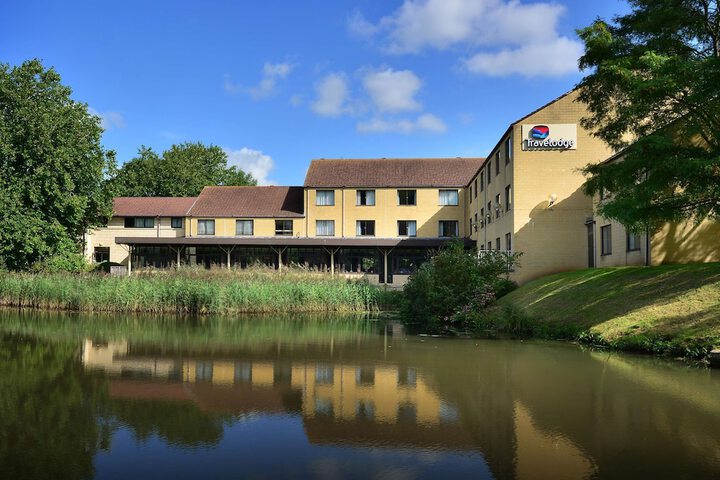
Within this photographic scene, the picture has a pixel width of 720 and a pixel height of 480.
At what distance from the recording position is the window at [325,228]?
42.2 metres

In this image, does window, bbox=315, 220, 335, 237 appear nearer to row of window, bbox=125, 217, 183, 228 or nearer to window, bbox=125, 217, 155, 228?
row of window, bbox=125, 217, 183, 228

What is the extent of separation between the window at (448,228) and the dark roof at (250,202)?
10.5m

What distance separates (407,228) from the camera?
42.1 meters

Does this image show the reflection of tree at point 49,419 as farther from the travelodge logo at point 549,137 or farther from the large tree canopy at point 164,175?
the large tree canopy at point 164,175

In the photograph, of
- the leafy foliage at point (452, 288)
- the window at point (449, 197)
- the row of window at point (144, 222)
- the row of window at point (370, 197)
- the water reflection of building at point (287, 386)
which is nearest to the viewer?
the water reflection of building at point (287, 386)

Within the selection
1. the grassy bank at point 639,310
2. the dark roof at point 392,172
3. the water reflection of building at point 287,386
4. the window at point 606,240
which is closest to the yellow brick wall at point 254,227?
the dark roof at point 392,172

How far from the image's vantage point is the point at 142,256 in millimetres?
42156

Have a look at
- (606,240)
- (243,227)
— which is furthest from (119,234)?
(606,240)

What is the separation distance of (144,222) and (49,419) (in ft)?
134

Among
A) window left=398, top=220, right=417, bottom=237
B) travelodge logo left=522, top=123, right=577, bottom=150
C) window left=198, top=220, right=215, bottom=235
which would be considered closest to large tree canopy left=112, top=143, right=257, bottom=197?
window left=198, top=220, right=215, bottom=235

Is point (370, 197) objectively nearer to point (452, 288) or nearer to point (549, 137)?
point (549, 137)

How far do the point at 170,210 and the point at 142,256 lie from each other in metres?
4.30

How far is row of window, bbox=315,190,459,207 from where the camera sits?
42.1 meters

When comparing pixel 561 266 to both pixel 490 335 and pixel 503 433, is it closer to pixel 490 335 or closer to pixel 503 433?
pixel 490 335
